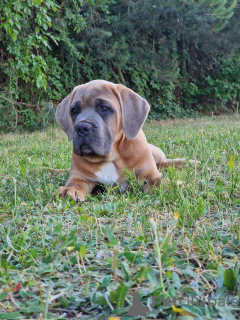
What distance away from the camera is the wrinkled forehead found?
3.19 m

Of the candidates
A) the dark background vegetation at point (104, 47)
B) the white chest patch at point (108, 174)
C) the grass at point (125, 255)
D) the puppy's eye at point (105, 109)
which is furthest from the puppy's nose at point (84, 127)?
the dark background vegetation at point (104, 47)

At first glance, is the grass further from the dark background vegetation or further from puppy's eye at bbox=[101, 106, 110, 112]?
the dark background vegetation

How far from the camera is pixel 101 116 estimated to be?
315 centimetres

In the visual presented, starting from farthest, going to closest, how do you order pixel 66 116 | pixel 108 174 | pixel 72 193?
pixel 66 116 → pixel 108 174 → pixel 72 193

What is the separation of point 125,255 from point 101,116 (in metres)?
1.67

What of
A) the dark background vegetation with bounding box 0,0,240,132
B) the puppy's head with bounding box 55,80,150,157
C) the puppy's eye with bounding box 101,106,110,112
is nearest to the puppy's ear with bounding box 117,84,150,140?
the puppy's head with bounding box 55,80,150,157

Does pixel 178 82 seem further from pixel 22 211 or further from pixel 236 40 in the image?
pixel 22 211

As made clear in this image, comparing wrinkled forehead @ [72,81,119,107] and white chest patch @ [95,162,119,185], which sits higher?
wrinkled forehead @ [72,81,119,107]

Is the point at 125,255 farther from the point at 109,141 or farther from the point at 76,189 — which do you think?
the point at 109,141

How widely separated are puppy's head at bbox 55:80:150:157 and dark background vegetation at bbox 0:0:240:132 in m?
4.25

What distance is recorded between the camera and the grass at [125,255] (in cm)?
135

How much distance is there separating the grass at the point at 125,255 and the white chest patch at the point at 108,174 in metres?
0.29

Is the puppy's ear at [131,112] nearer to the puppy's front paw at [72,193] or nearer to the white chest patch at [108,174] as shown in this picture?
the white chest patch at [108,174]

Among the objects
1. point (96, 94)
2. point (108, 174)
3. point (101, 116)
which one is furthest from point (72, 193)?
point (96, 94)
